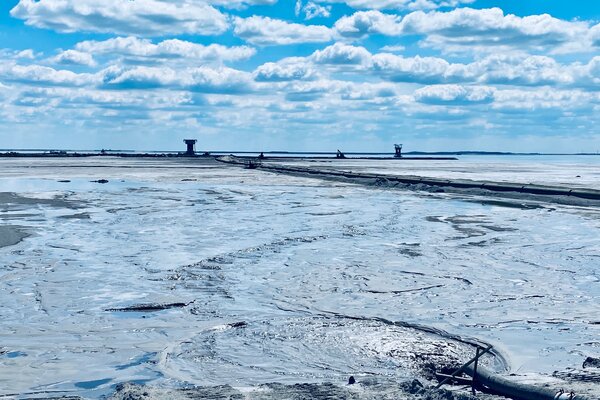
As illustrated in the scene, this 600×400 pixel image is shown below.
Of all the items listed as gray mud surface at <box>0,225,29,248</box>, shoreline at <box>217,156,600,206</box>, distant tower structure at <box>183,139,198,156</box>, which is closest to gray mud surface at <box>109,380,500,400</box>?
gray mud surface at <box>0,225,29,248</box>

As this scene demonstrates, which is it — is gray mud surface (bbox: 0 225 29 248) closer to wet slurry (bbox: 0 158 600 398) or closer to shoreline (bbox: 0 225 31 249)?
shoreline (bbox: 0 225 31 249)

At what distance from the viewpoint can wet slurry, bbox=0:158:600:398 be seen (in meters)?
8.80

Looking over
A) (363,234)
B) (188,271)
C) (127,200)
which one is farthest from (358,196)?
(188,271)

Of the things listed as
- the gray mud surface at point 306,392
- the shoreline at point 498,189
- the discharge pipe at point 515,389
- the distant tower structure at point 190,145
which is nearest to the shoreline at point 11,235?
the gray mud surface at point 306,392

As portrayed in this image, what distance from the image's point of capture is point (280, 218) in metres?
27.5

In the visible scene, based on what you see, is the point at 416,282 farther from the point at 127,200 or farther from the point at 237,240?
the point at 127,200

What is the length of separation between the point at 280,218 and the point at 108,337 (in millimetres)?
17400

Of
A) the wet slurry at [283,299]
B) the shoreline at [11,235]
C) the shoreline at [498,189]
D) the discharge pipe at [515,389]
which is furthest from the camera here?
the shoreline at [498,189]

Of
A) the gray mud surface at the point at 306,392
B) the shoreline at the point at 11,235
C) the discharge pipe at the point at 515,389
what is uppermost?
the discharge pipe at the point at 515,389

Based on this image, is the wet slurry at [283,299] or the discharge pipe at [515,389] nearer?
the discharge pipe at [515,389]

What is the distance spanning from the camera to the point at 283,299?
12.8 metres

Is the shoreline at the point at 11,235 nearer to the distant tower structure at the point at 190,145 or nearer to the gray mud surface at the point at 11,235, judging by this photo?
the gray mud surface at the point at 11,235

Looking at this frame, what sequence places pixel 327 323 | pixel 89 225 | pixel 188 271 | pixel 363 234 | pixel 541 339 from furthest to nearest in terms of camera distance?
pixel 89 225
pixel 363 234
pixel 188 271
pixel 327 323
pixel 541 339

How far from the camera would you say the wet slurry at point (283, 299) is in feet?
28.9
